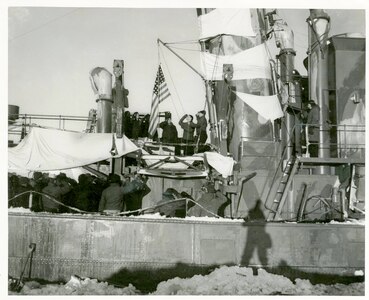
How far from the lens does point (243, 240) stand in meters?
10.6

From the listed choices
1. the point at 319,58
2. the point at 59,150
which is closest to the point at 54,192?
the point at 59,150

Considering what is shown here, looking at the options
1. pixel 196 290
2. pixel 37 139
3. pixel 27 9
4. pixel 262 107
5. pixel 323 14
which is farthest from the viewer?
pixel 323 14

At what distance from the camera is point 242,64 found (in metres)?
15.4

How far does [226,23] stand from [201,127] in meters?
4.09

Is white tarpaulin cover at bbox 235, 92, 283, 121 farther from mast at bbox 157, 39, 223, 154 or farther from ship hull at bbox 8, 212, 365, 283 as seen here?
ship hull at bbox 8, 212, 365, 283

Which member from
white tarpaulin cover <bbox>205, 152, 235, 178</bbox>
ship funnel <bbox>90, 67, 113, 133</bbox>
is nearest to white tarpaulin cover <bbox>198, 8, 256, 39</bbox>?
ship funnel <bbox>90, 67, 113, 133</bbox>

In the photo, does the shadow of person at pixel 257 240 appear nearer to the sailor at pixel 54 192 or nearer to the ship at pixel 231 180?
the ship at pixel 231 180

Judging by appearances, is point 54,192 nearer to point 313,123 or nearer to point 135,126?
point 135,126

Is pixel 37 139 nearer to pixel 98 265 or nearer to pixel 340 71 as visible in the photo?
pixel 98 265

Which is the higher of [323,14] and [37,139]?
[323,14]

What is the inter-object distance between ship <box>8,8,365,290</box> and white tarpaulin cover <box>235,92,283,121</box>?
4 cm
